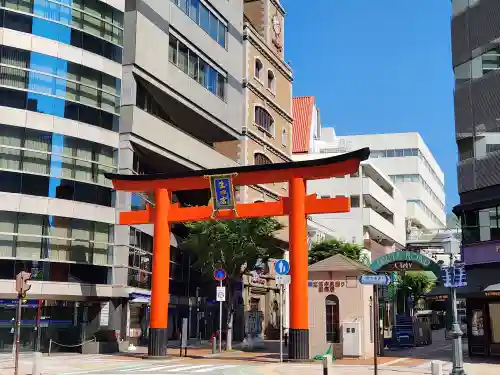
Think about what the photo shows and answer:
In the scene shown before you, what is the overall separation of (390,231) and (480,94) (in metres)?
52.6

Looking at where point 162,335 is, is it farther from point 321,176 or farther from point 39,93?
point 39,93

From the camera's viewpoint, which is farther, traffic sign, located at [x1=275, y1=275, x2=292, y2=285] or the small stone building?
the small stone building

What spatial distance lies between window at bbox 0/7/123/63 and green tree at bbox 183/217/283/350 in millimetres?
10832

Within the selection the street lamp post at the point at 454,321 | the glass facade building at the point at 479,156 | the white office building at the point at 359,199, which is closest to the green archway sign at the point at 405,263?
the glass facade building at the point at 479,156

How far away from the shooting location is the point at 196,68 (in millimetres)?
44531

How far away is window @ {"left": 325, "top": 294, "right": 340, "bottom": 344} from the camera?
28062 millimetres

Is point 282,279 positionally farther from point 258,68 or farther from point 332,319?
point 258,68

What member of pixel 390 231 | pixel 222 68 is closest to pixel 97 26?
pixel 222 68

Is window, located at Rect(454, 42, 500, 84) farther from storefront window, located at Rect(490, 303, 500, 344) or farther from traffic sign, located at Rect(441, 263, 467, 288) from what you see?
traffic sign, located at Rect(441, 263, 467, 288)

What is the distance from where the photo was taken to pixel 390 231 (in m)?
82.4

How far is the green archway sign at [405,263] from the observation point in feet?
98.1

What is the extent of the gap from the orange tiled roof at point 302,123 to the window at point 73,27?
48973 millimetres

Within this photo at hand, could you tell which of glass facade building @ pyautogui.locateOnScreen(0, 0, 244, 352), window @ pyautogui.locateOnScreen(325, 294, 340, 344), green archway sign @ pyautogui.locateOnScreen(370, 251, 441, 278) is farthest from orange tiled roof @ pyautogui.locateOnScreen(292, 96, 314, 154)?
window @ pyautogui.locateOnScreen(325, 294, 340, 344)

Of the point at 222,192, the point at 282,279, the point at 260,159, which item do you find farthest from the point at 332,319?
the point at 260,159
